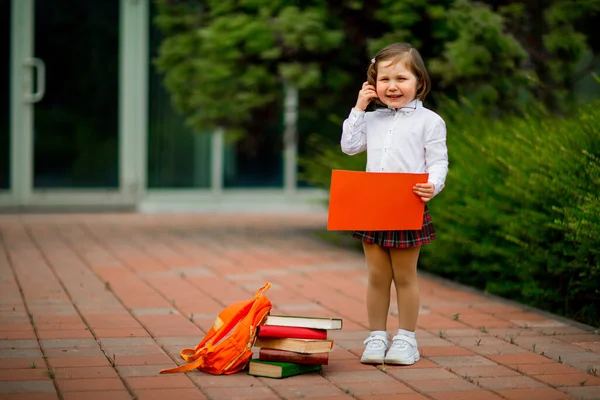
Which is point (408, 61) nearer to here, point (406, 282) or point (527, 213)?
point (406, 282)

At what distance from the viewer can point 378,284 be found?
4699 mm

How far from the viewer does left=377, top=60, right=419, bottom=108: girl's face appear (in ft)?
14.8

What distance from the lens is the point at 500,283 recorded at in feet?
21.9

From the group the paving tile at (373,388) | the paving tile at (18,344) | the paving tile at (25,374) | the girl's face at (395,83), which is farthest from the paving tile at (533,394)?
the paving tile at (18,344)

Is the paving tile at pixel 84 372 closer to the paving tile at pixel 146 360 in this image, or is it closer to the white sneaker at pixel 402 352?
the paving tile at pixel 146 360

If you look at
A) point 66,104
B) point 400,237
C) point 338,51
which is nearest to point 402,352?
point 400,237

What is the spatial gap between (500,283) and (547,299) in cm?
45

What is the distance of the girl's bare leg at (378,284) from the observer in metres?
4.68

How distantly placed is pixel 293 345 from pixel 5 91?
8850 mm

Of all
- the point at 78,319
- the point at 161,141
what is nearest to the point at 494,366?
the point at 78,319

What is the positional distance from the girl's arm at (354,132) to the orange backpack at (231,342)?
799mm

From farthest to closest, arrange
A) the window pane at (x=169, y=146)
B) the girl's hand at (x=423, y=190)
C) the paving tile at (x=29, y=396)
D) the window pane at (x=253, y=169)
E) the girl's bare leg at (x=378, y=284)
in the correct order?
1. the window pane at (x=253, y=169)
2. the window pane at (x=169, y=146)
3. the girl's bare leg at (x=378, y=284)
4. the girl's hand at (x=423, y=190)
5. the paving tile at (x=29, y=396)

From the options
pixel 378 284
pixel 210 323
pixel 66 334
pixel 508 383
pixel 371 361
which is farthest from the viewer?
pixel 210 323

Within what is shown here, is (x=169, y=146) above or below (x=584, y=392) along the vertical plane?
above
